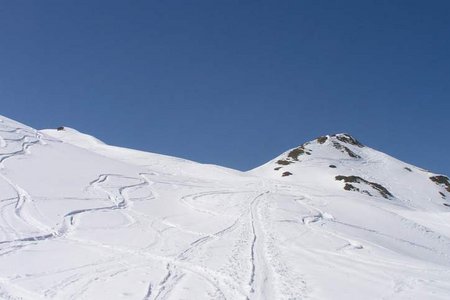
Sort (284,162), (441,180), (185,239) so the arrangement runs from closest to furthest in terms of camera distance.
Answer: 1. (185,239)
2. (284,162)
3. (441,180)

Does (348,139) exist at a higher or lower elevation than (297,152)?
higher

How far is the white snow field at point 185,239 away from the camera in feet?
31.6

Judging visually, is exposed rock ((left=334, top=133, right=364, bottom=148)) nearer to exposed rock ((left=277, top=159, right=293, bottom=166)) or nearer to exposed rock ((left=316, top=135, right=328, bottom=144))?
exposed rock ((left=316, top=135, right=328, bottom=144))

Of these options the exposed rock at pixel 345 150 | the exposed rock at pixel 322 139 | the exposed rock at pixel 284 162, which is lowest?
the exposed rock at pixel 284 162

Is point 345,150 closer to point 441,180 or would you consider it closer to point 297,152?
point 297,152

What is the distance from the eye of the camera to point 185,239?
15.3 meters

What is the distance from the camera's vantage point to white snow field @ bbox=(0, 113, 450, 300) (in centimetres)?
962

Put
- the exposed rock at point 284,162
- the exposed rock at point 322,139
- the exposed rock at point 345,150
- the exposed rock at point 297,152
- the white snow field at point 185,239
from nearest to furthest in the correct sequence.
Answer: the white snow field at point 185,239
the exposed rock at point 284,162
the exposed rock at point 297,152
the exposed rock at point 345,150
the exposed rock at point 322,139

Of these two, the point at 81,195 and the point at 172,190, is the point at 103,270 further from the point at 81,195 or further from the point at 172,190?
the point at 172,190

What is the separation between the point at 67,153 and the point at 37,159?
5.39 metres

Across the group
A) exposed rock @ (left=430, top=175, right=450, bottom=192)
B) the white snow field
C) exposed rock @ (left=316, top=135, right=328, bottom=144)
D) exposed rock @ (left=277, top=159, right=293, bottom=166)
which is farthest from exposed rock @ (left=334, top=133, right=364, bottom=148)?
the white snow field

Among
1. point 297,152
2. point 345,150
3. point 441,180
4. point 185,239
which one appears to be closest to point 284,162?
point 297,152

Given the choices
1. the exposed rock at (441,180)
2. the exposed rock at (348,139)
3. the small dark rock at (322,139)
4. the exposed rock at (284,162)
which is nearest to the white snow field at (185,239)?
the exposed rock at (284,162)

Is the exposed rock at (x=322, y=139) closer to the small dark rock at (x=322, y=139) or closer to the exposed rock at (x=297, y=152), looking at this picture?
the small dark rock at (x=322, y=139)
